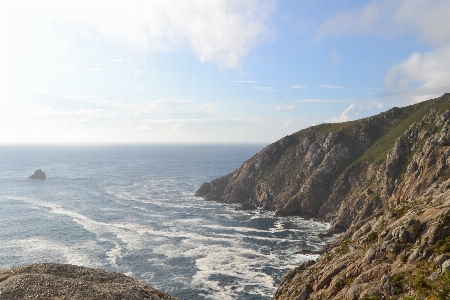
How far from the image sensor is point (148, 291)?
36.9 m

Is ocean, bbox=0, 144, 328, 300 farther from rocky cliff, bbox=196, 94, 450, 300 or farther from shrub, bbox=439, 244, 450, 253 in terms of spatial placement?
shrub, bbox=439, 244, 450, 253

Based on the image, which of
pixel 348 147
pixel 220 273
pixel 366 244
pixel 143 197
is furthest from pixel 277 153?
pixel 366 244

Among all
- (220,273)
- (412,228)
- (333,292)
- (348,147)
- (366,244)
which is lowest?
(220,273)

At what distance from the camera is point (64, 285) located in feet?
113

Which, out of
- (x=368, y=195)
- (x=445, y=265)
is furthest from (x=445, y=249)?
(x=368, y=195)

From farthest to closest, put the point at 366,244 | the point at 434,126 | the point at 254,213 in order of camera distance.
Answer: the point at 254,213, the point at 434,126, the point at 366,244

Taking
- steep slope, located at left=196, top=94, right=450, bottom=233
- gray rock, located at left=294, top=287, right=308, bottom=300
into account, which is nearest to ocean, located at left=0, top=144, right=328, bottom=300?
steep slope, located at left=196, top=94, right=450, bottom=233

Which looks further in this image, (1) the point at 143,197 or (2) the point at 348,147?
(1) the point at 143,197

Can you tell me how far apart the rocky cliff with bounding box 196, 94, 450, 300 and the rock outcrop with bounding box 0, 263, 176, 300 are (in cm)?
2219

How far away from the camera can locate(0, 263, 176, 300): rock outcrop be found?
32469mm

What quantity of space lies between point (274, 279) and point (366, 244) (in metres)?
27.3

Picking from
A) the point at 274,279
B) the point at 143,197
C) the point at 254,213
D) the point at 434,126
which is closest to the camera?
the point at 274,279

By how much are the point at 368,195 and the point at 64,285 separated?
8841cm

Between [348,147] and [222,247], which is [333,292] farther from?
[348,147]
